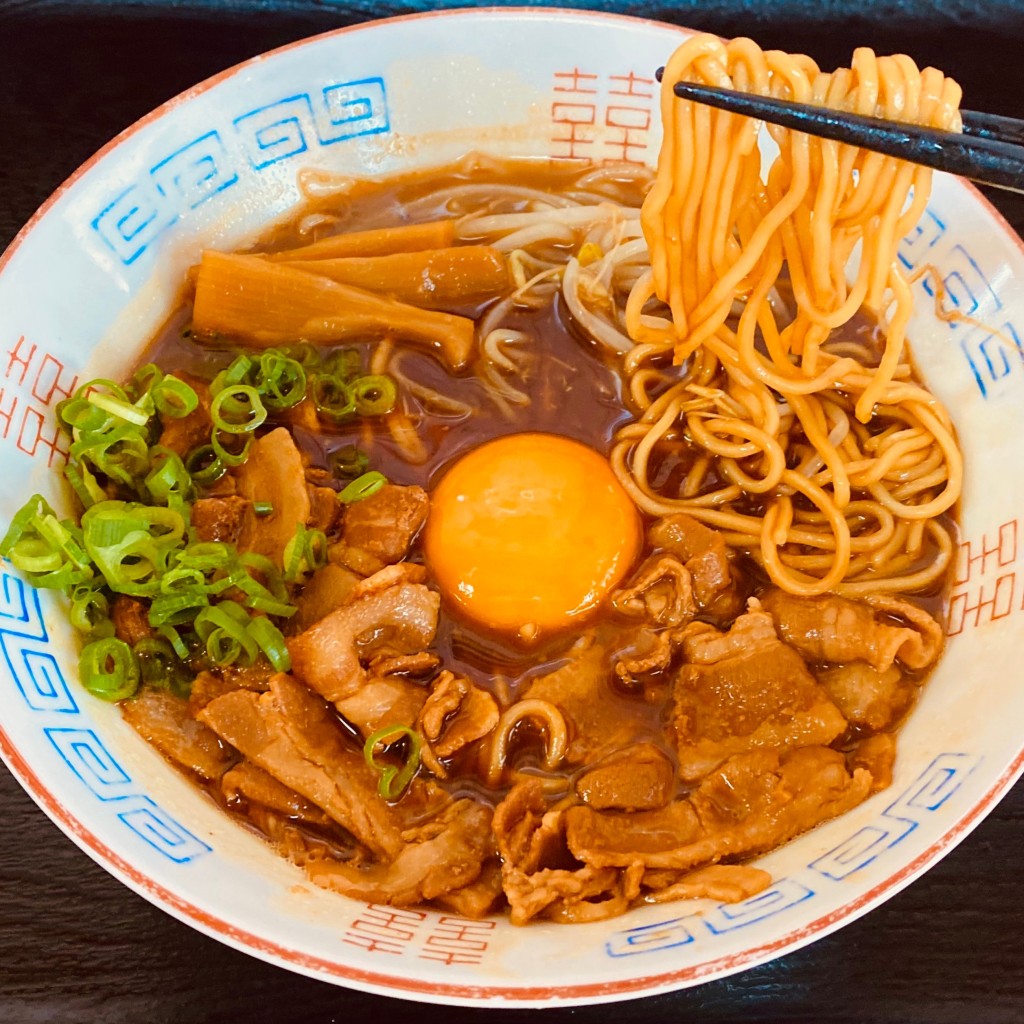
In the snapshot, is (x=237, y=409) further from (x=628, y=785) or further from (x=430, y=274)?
(x=628, y=785)

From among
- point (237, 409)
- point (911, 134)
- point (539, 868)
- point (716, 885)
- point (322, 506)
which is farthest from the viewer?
point (237, 409)

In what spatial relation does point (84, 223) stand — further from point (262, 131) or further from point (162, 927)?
point (162, 927)

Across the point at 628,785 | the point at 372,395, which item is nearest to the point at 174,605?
the point at 372,395

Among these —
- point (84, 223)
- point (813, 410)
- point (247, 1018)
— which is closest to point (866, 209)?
point (813, 410)

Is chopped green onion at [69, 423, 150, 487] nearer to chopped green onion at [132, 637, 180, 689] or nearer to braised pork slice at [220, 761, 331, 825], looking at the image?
chopped green onion at [132, 637, 180, 689]

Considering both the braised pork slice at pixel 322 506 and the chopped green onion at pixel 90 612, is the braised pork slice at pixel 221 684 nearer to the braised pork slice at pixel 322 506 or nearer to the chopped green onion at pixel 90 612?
the chopped green onion at pixel 90 612

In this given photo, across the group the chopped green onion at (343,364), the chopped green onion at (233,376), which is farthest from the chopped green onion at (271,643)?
the chopped green onion at (343,364)
